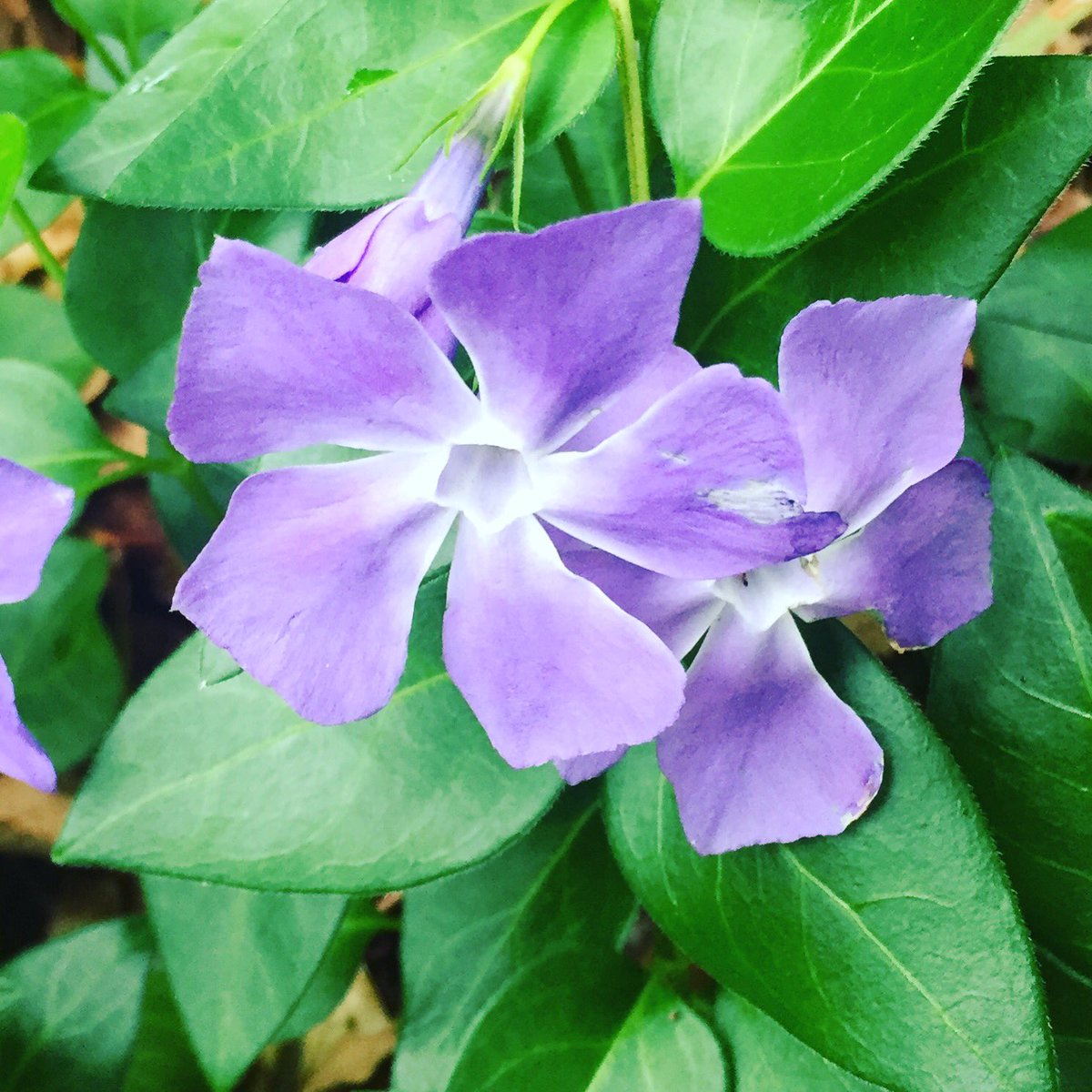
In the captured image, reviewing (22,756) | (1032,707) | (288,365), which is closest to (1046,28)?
(1032,707)

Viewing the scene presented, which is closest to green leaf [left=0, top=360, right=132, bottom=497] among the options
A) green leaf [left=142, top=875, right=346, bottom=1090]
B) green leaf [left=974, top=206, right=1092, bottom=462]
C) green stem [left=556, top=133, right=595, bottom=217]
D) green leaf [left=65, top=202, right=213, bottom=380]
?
green leaf [left=65, top=202, right=213, bottom=380]

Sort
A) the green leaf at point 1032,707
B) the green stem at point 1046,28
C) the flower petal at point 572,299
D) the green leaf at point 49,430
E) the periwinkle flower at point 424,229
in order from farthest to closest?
1. the green stem at point 1046,28
2. the green leaf at point 49,430
3. the green leaf at point 1032,707
4. the periwinkle flower at point 424,229
5. the flower petal at point 572,299

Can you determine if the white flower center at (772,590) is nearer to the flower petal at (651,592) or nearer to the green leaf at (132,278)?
the flower petal at (651,592)

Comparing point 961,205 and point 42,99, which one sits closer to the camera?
point 961,205

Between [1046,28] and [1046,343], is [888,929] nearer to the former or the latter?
[1046,343]

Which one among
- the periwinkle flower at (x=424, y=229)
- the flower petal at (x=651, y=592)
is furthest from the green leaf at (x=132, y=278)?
the flower petal at (x=651, y=592)

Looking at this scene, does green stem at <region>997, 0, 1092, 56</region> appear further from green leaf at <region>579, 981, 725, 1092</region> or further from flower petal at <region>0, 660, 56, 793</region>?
flower petal at <region>0, 660, 56, 793</region>

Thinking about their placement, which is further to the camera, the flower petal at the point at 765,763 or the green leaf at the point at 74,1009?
the green leaf at the point at 74,1009
